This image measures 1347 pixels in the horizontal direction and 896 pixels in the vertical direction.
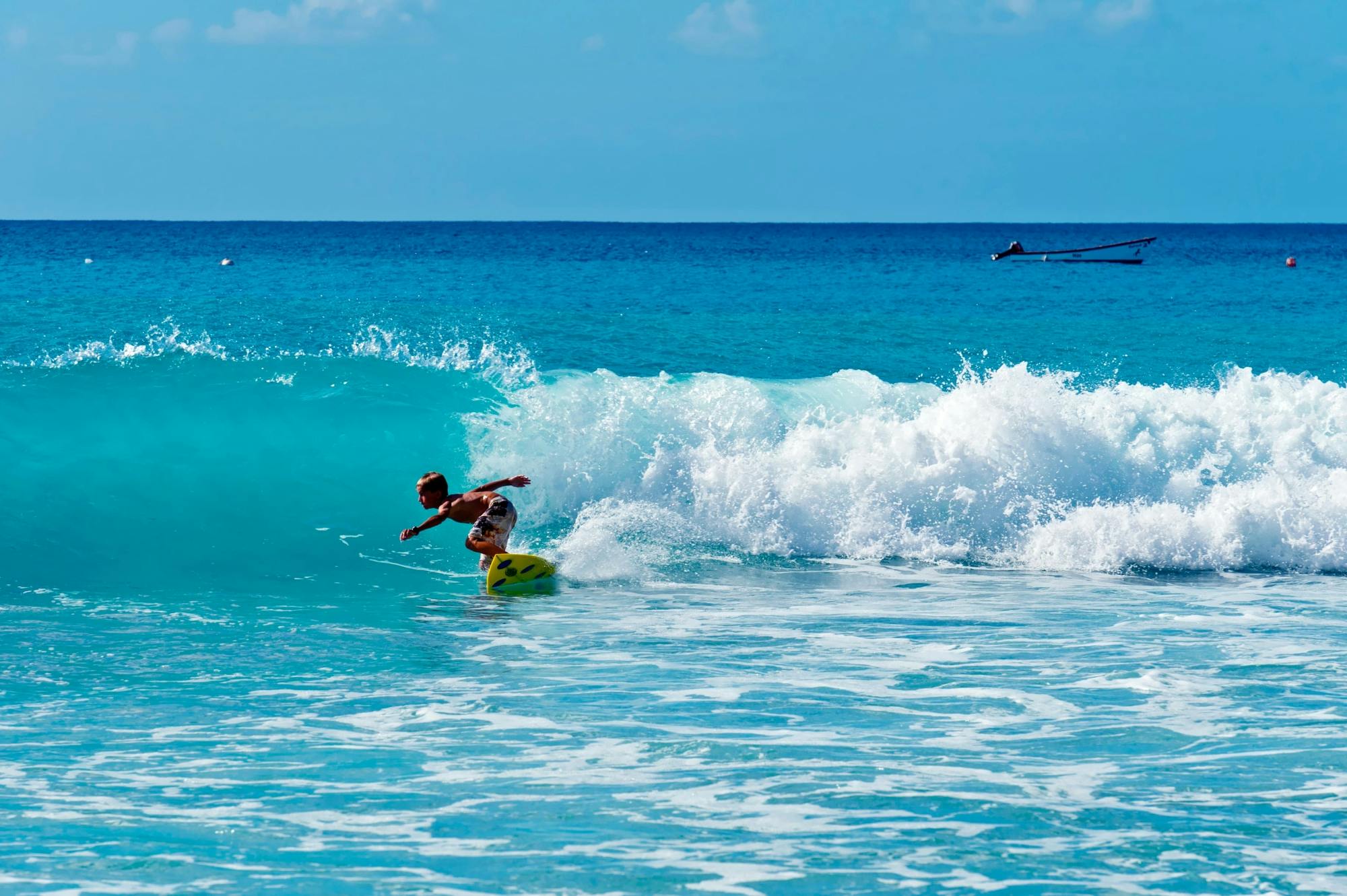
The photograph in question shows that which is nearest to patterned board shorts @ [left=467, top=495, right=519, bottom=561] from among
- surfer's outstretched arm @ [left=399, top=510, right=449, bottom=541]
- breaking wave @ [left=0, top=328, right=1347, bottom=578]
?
surfer's outstretched arm @ [left=399, top=510, right=449, bottom=541]

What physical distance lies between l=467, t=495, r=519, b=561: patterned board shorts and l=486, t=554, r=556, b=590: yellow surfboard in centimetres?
32

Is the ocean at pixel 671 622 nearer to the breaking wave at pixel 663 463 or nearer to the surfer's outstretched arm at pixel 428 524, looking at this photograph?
the breaking wave at pixel 663 463

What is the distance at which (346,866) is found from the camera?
529 centimetres

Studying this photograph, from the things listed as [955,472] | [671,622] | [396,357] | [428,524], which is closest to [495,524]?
[428,524]

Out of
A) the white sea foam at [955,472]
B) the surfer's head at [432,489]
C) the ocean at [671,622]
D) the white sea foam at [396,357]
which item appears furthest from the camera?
the white sea foam at [396,357]

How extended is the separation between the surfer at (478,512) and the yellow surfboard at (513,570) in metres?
0.20

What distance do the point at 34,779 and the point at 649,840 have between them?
2.92 metres

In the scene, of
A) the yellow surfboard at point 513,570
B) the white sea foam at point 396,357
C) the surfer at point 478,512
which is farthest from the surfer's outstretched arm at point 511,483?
the white sea foam at point 396,357

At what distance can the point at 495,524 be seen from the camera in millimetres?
11477

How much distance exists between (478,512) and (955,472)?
204 inches

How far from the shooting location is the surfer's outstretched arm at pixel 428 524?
1081 cm

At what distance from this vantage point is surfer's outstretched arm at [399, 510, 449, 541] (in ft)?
35.5

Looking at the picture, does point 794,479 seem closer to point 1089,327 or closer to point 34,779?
point 34,779

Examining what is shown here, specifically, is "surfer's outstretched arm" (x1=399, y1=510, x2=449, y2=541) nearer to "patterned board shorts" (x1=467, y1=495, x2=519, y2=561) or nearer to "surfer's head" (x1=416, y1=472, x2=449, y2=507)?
"surfer's head" (x1=416, y1=472, x2=449, y2=507)
